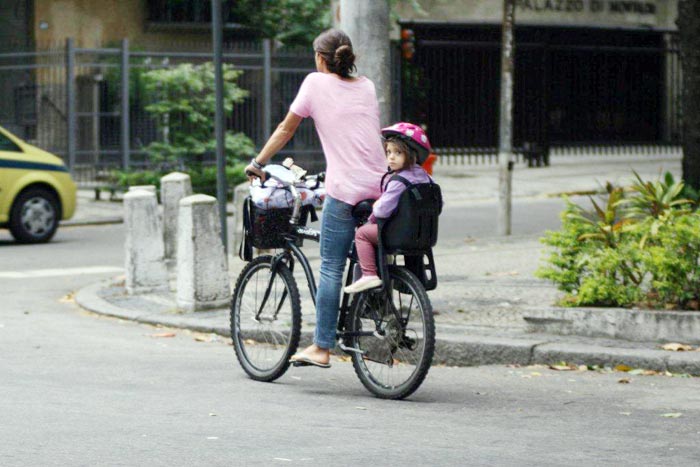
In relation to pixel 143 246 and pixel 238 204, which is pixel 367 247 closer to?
pixel 143 246

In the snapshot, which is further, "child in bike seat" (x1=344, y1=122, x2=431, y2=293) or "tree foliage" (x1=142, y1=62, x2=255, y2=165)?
"tree foliage" (x1=142, y1=62, x2=255, y2=165)

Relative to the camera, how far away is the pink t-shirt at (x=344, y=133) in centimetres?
732

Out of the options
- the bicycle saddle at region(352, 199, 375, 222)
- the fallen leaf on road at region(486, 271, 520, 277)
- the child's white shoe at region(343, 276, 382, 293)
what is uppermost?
the bicycle saddle at region(352, 199, 375, 222)

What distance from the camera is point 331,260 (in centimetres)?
747

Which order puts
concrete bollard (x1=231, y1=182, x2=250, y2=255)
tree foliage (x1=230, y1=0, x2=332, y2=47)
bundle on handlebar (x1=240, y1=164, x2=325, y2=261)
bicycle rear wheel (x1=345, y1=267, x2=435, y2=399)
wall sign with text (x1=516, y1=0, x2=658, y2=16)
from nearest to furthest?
1. bicycle rear wheel (x1=345, y1=267, x2=435, y2=399)
2. bundle on handlebar (x1=240, y1=164, x2=325, y2=261)
3. concrete bollard (x1=231, y1=182, x2=250, y2=255)
4. tree foliage (x1=230, y1=0, x2=332, y2=47)
5. wall sign with text (x1=516, y1=0, x2=658, y2=16)

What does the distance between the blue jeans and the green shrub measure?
6.23 feet

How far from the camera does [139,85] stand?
24594mm

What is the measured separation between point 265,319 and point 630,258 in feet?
7.61

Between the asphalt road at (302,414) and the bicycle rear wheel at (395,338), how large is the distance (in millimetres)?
125

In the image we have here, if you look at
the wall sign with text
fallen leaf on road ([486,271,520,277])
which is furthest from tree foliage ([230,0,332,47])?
fallen leaf on road ([486,271,520,277])

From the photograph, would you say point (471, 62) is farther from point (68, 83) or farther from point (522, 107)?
point (68, 83)

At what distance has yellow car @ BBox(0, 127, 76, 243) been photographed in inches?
659

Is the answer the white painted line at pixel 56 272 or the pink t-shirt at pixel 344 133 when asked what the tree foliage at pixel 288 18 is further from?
the pink t-shirt at pixel 344 133

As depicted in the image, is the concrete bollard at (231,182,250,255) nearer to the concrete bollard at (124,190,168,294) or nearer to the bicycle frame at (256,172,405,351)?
the concrete bollard at (124,190,168,294)
